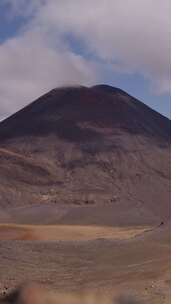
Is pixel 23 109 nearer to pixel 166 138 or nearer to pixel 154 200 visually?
pixel 166 138

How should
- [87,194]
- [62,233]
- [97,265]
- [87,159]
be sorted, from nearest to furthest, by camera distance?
[97,265], [62,233], [87,194], [87,159]

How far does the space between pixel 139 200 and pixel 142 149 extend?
14828mm

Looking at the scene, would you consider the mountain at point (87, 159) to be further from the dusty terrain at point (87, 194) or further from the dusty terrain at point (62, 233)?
the dusty terrain at point (62, 233)

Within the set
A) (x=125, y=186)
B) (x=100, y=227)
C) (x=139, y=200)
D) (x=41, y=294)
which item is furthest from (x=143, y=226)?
(x=41, y=294)

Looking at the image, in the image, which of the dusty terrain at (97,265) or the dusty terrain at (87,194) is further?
the dusty terrain at (87,194)

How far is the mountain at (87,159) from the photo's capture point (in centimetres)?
5628

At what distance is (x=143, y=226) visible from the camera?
47781 mm

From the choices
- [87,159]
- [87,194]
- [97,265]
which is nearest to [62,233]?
[97,265]

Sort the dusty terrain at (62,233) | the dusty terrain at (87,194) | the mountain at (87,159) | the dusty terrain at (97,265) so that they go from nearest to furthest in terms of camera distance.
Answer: the dusty terrain at (97,265)
the dusty terrain at (87,194)
the dusty terrain at (62,233)
the mountain at (87,159)

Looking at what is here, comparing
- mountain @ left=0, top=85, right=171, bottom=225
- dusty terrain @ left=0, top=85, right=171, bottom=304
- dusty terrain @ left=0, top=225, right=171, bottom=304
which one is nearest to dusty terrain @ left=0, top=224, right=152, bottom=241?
dusty terrain @ left=0, top=85, right=171, bottom=304

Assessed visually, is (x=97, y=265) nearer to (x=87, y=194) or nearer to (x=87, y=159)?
(x=87, y=194)

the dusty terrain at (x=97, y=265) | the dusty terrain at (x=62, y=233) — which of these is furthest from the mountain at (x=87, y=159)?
the dusty terrain at (x=97, y=265)

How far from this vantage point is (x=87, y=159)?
71.8 metres

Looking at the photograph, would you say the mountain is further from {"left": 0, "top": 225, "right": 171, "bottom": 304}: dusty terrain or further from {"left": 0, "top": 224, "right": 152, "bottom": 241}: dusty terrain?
{"left": 0, "top": 225, "right": 171, "bottom": 304}: dusty terrain
